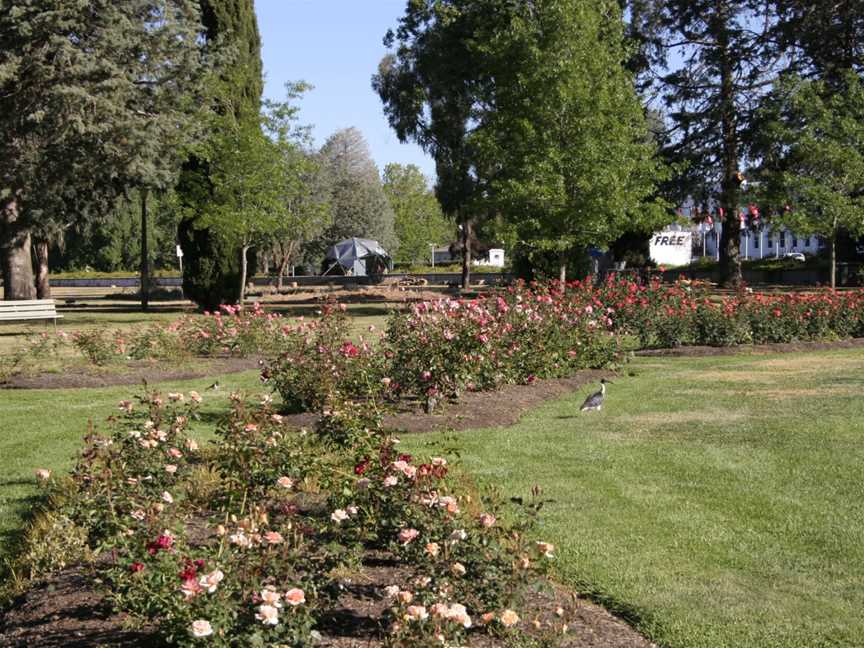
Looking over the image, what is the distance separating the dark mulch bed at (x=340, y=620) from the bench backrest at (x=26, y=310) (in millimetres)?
16439

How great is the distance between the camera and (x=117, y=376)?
484 inches

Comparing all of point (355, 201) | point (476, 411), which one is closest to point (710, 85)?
point (476, 411)

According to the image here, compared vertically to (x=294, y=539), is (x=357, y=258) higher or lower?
higher

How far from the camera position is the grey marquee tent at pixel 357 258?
65.1 m

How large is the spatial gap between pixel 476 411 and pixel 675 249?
7648 centimetres

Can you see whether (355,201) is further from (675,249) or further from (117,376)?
(117,376)

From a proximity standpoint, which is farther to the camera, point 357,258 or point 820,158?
point 357,258

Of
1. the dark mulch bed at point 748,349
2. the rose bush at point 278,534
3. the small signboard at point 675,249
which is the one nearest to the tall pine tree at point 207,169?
the dark mulch bed at point 748,349

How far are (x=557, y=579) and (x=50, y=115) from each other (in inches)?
867

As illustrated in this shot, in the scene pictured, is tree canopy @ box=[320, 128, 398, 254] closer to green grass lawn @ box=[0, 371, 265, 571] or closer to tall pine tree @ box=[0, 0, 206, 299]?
tall pine tree @ box=[0, 0, 206, 299]

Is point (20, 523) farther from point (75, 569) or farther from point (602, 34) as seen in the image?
point (602, 34)

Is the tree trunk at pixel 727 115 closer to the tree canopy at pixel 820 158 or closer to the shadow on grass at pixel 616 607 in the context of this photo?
the tree canopy at pixel 820 158

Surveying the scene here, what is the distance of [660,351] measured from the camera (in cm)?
1476

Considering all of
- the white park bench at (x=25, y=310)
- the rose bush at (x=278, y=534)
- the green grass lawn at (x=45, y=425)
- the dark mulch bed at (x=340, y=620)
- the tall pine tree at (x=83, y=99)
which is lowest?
the green grass lawn at (x=45, y=425)
